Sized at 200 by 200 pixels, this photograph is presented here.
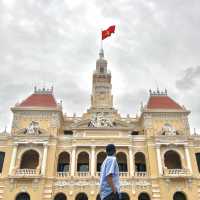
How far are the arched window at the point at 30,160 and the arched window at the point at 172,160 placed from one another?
58.8ft

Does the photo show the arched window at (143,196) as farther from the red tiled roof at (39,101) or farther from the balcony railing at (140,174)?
the red tiled roof at (39,101)

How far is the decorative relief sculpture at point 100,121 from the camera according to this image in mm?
38125

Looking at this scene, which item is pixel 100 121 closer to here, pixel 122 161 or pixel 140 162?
pixel 122 161

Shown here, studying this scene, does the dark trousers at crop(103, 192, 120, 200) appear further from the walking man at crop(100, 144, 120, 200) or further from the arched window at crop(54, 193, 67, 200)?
the arched window at crop(54, 193, 67, 200)

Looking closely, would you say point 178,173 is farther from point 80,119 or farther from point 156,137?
point 80,119

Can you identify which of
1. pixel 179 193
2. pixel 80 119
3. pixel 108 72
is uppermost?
pixel 108 72

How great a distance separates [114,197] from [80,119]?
107ft

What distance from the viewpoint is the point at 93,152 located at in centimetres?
3434

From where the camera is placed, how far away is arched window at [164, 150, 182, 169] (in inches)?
1425

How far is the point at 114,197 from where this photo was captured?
303 inches

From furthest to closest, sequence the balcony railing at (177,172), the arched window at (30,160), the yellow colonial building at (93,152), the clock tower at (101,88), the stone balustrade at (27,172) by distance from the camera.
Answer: the clock tower at (101,88)
the arched window at (30,160)
the balcony railing at (177,172)
the stone balustrade at (27,172)
the yellow colonial building at (93,152)

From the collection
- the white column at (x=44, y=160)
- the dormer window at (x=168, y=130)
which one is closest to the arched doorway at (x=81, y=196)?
the white column at (x=44, y=160)

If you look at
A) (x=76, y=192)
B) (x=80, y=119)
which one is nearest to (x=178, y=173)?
(x=76, y=192)

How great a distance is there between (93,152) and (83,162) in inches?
125
